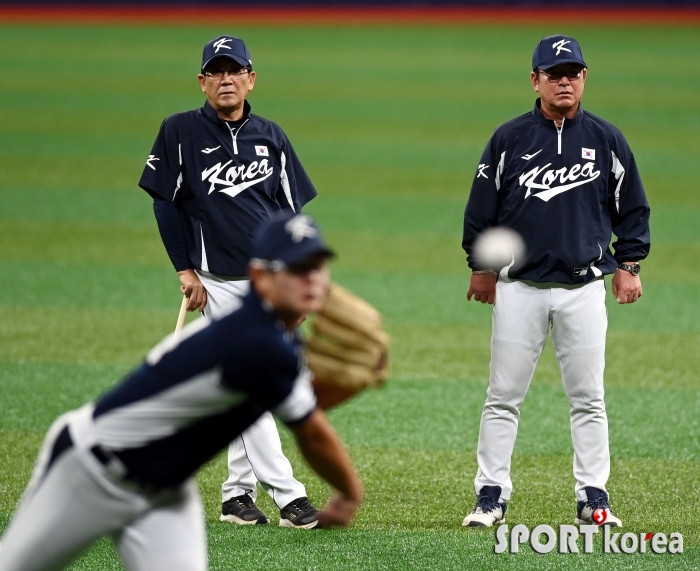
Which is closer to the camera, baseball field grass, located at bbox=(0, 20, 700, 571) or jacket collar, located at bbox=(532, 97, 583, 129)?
jacket collar, located at bbox=(532, 97, 583, 129)

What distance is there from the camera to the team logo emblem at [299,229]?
304 cm

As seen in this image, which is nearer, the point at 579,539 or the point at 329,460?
the point at 329,460

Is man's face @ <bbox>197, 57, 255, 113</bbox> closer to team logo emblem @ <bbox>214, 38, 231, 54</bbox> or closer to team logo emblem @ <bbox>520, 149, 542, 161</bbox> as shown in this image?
team logo emblem @ <bbox>214, 38, 231, 54</bbox>

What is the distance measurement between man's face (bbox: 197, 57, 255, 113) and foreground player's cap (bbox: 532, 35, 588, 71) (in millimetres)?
1409

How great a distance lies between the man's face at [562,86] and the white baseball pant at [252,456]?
1.68m

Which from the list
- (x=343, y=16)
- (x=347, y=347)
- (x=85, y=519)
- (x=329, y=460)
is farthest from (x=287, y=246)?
(x=343, y=16)

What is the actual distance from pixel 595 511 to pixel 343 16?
107 feet

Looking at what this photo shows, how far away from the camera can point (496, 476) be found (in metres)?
5.19

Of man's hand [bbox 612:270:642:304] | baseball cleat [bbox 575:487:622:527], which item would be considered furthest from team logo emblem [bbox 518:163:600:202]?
baseball cleat [bbox 575:487:622:527]

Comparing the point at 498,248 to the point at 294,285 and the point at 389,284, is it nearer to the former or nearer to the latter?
the point at 294,285

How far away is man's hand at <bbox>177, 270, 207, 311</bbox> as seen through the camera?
534 centimetres

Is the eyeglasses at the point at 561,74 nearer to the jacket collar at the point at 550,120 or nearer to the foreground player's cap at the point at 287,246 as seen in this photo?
the jacket collar at the point at 550,120

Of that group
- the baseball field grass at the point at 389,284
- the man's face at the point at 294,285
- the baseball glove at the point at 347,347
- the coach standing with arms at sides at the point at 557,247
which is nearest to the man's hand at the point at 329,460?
the baseball glove at the point at 347,347

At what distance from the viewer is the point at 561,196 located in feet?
16.6
